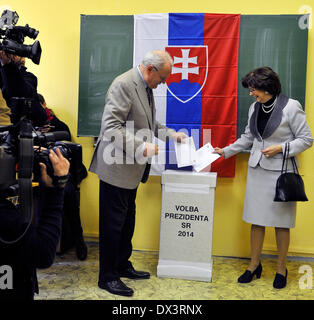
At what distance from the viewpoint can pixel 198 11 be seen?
10.2 ft

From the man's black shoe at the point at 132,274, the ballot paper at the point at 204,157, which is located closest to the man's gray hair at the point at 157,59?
the ballot paper at the point at 204,157

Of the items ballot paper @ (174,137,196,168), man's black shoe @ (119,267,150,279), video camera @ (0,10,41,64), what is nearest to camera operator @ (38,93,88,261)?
man's black shoe @ (119,267,150,279)

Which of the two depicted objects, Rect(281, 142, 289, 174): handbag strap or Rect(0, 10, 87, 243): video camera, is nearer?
Rect(0, 10, 87, 243): video camera

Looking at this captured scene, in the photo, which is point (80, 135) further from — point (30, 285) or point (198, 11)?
point (30, 285)

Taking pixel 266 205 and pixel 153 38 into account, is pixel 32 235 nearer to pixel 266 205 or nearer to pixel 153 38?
pixel 266 205

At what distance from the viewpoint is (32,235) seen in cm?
111

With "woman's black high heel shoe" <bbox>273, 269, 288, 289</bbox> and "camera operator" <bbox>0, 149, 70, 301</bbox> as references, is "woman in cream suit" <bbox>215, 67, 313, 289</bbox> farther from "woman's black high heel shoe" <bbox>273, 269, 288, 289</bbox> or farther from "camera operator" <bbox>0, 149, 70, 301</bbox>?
"camera operator" <bbox>0, 149, 70, 301</bbox>

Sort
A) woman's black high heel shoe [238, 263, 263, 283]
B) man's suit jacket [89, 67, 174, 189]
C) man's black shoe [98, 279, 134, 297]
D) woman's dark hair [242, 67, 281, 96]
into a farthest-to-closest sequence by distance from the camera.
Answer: woman's black high heel shoe [238, 263, 263, 283] → woman's dark hair [242, 67, 281, 96] → man's black shoe [98, 279, 134, 297] → man's suit jacket [89, 67, 174, 189]

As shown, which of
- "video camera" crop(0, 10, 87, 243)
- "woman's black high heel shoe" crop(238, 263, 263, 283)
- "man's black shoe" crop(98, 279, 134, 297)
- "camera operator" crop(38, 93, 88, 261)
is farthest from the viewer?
"camera operator" crop(38, 93, 88, 261)

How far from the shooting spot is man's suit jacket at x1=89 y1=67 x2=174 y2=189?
2.23 meters

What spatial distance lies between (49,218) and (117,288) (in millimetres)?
1396

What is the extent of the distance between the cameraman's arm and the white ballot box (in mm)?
1613
